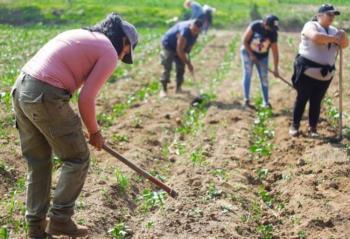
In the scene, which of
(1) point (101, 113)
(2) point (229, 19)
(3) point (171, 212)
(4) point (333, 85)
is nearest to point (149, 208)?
(3) point (171, 212)

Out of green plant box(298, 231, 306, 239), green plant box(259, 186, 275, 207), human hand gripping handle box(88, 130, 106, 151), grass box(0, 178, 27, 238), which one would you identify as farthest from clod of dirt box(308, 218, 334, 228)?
grass box(0, 178, 27, 238)

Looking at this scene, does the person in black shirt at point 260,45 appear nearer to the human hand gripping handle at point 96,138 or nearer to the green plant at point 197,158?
the green plant at point 197,158

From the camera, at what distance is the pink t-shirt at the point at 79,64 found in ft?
12.9

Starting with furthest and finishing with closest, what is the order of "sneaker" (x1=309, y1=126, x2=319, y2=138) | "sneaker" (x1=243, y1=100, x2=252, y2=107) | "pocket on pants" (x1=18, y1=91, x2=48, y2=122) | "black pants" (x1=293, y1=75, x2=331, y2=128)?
"sneaker" (x1=243, y1=100, x2=252, y2=107) < "sneaker" (x1=309, y1=126, x2=319, y2=138) < "black pants" (x1=293, y1=75, x2=331, y2=128) < "pocket on pants" (x1=18, y1=91, x2=48, y2=122)

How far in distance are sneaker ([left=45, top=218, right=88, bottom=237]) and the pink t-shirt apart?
82 centimetres

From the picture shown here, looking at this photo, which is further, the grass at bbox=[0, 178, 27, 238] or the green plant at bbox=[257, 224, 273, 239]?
the green plant at bbox=[257, 224, 273, 239]

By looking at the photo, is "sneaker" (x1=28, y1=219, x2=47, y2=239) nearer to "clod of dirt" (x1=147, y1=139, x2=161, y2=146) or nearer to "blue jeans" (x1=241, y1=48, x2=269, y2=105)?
"clod of dirt" (x1=147, y1=139, x2=161, y2=146)

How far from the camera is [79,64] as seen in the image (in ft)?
13.0

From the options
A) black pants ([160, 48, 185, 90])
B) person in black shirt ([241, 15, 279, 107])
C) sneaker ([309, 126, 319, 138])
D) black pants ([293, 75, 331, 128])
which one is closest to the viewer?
black pants ([293, 75, 331, 128])

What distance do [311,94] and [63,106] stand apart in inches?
175

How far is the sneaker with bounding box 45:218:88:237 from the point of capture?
13.8 feet

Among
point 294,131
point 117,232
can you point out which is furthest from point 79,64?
point 294,131

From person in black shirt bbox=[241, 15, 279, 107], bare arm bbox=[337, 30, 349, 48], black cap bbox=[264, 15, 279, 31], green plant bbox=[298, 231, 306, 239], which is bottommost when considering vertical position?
green plant bbox=[298, 231, 306, 239]

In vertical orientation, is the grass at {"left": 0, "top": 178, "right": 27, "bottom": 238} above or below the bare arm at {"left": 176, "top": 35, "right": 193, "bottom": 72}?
below
